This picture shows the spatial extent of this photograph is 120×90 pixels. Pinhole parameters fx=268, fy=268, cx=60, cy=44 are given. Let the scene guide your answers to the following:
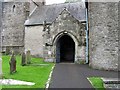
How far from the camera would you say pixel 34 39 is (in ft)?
119

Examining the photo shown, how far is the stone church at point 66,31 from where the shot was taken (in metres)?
18.2

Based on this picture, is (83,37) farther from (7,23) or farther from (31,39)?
(7,23)

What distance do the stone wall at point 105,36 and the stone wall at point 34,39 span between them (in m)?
17.0

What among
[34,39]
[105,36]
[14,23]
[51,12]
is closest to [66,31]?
[105,36]

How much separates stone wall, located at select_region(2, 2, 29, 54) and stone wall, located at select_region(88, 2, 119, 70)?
21039 millimetres

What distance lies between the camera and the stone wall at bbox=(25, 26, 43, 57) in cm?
3562

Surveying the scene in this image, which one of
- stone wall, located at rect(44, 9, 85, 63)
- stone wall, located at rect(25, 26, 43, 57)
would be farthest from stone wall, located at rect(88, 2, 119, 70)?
stone wall, located at rect(25, 26, 43, 57)

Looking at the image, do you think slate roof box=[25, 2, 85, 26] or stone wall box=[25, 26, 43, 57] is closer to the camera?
slate roof box=[25, 2, 85, 26]

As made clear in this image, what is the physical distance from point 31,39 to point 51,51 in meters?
9.56

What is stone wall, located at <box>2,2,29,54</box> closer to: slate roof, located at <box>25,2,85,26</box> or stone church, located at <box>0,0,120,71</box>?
stone church, located at <box>0,0,120,71</box>

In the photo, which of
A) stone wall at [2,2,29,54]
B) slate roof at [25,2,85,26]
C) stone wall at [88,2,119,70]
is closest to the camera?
stone wall at [88,2,119,70]

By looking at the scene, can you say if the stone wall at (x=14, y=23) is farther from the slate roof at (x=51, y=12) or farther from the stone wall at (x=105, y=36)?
the stone wall at (x=105, y=36)

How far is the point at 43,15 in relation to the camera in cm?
3675

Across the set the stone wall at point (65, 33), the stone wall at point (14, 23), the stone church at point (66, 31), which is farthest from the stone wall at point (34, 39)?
the stone wall at point (65, 33)
